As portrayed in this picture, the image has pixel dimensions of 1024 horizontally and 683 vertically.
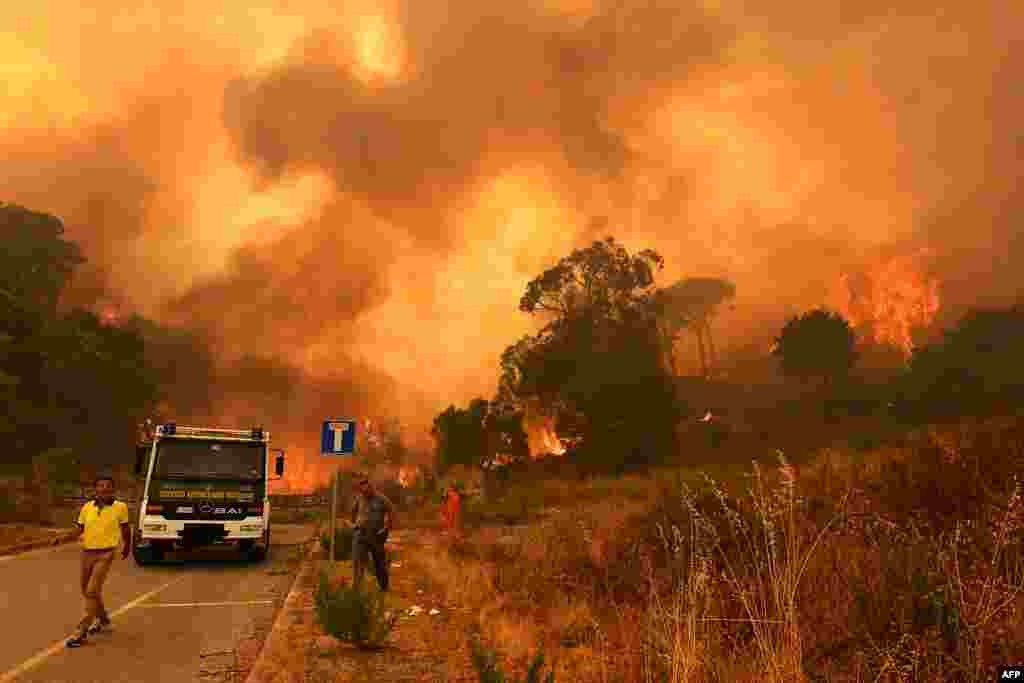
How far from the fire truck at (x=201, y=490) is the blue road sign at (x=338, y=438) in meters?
2.33

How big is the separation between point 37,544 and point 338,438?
1074cm

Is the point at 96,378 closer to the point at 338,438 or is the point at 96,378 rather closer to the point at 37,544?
the point at 37,544

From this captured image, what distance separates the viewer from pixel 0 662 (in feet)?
24.3

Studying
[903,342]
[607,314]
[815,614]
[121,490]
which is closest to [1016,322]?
[903,342]

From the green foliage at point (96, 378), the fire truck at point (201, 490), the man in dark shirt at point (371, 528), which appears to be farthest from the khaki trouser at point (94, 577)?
the green foliage at point (96, 378)

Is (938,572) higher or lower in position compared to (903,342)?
lower

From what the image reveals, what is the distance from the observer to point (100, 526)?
9.29 metres

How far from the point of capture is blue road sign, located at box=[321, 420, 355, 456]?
1510 centimetres

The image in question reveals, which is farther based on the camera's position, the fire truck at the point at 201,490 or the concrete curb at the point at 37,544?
the concrete curb at the point at 37,544

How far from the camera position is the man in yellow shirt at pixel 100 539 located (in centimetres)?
888

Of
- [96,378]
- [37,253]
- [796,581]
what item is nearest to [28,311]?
[96,378]

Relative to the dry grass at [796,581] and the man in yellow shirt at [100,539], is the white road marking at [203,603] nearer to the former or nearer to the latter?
the man in yellow shirt at [100,539]

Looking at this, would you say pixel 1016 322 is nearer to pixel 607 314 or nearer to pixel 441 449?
pixel 607 314

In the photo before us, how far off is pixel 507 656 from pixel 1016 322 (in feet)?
276
